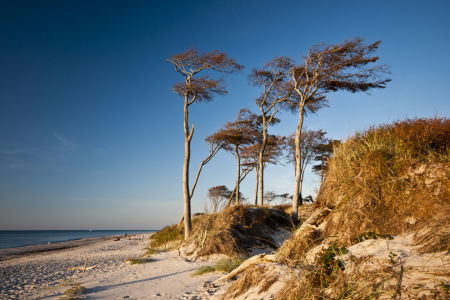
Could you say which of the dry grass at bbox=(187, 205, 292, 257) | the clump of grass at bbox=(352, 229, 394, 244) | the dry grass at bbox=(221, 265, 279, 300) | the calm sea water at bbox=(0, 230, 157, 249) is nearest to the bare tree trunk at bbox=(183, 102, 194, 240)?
the dry grass at bbox=(187, 205, 292, 257)

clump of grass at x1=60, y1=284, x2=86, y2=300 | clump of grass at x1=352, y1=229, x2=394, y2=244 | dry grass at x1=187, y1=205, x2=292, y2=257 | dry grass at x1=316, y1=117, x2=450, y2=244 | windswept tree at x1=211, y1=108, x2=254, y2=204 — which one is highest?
windswept tree at x1=211, y1=108, x2=254, y2=204

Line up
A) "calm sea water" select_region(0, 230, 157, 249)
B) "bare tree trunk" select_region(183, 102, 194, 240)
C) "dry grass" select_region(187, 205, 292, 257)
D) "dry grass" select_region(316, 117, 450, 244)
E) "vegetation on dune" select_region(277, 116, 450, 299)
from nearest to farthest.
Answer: "vegetation on dune" select_region(277, 116, 450, 299) → "dry grass" select_region(316, 117, 450, 244) → "dry grass" select_region(187, 205, 292, 257) → "bare tree trunk" select_region(183, 102, 194, 240) → "calm sea water" select_region(0, 230, 157, 249)

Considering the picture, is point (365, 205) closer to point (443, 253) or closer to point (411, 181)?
point (411, 181)

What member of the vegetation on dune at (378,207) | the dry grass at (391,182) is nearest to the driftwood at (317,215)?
the vegetation on dune at (378,207)

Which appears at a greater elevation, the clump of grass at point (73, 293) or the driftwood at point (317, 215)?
the driftwood at point (317, 215)

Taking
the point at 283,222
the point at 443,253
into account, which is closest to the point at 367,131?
the point at 443,253

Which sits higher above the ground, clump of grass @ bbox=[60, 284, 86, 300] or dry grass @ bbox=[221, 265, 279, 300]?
dry grass @ bbox=[221, 265, 279, 300]

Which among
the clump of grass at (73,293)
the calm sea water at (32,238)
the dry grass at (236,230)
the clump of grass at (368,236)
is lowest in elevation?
the calm sea water at (32,238)

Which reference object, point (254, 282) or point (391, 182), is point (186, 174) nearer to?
point (254, 282)

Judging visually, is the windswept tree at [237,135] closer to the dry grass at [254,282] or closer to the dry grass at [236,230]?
the dry grass at [236,230]

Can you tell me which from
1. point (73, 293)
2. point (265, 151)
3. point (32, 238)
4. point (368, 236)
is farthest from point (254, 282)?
point (32, 238)

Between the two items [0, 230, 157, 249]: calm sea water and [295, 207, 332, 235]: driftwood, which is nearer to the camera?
[295, 207, 332, 235]: driftwood

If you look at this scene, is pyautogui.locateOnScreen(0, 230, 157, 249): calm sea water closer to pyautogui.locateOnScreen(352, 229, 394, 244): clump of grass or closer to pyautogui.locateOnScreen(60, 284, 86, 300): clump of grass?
pyautogui.locateOnScreen(60, 284, 86, 300): clump of grass

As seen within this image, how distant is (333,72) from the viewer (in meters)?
13.4
